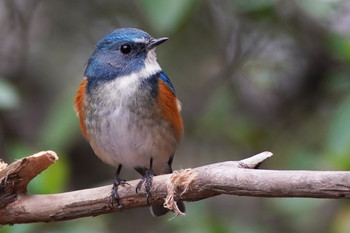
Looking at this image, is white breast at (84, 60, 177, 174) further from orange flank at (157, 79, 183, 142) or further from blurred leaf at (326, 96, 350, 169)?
blurred leaf at (326, 96, 350, 169)

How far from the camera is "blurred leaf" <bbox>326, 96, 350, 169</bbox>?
4812 mm

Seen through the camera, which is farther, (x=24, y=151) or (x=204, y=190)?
(x=24, y=151)

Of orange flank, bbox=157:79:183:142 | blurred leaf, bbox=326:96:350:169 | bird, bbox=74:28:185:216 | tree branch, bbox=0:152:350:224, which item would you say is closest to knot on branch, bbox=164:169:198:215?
tree branch, bbox=0:152:350:224

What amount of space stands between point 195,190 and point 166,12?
5.01 feet

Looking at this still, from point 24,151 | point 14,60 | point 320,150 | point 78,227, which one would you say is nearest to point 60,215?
point 78,227

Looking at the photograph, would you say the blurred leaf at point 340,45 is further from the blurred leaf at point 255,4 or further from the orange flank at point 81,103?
the orange flank at point 81,103

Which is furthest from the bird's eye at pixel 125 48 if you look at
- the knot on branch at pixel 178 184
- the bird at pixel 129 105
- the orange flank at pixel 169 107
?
the knot on branch at pixel 178 184

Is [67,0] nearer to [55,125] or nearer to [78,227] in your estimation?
[55,125]

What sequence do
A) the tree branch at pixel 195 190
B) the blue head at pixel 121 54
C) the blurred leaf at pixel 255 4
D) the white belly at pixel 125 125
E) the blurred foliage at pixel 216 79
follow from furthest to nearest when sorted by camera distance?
1. the blurred foliage at pixel 216 79
2. the blurred leaf at pixel 255 4
3. the blue head at pixel 121 54
4. the white belly at pixel 125 125
5. the tree branch at pixel 195 190

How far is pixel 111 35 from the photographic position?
4910mm

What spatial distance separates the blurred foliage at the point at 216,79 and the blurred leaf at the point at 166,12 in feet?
3.22

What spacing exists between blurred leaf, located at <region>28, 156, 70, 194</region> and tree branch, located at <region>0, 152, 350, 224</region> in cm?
64

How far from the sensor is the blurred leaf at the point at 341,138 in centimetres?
481

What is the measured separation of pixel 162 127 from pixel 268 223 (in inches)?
73.1
